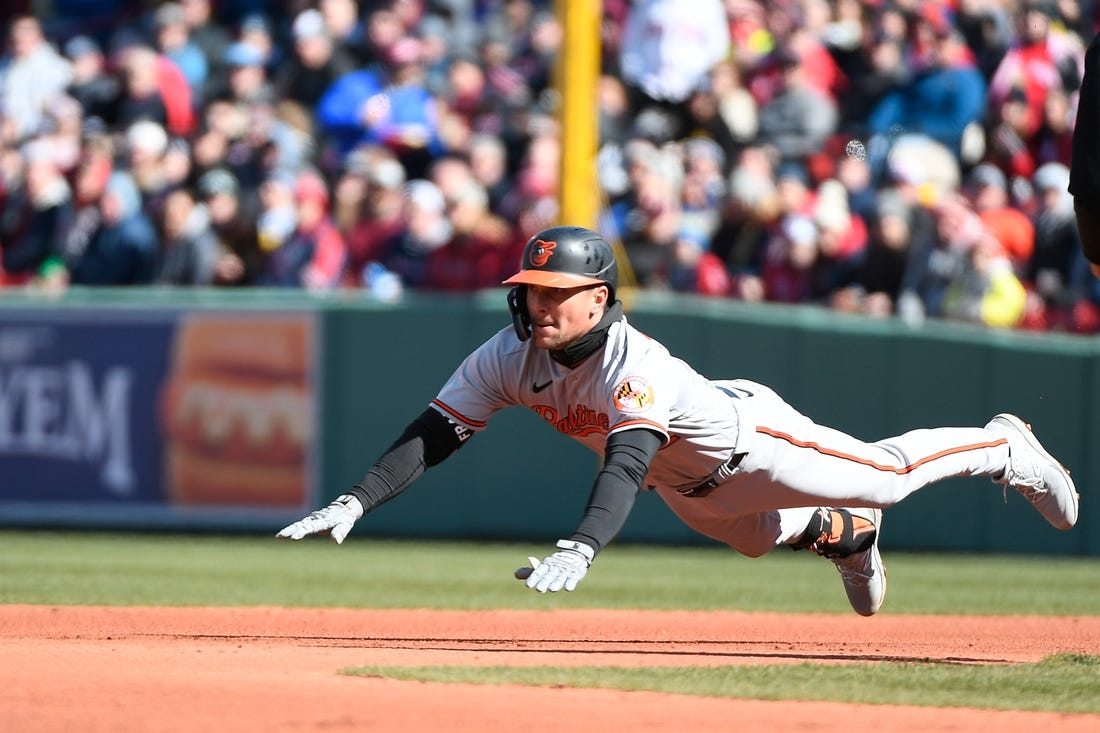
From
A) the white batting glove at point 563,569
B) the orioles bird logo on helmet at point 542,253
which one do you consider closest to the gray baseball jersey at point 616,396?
the orioles bird logo on helmet at point 542,253

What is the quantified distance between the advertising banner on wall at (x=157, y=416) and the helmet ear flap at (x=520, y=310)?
20.6 ft

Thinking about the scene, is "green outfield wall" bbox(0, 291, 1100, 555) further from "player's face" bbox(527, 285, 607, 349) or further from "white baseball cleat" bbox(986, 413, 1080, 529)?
"player's face" bbox(527, 285, 607, 349)

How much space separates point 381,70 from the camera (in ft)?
48.1

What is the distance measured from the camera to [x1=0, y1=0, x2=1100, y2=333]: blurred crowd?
1220 cm

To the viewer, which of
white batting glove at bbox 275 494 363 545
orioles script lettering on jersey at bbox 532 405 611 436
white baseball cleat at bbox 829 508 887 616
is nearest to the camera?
white batting glove at bbox 275 494 363 545

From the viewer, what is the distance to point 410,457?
20.4ft

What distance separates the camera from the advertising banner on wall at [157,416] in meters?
12.2

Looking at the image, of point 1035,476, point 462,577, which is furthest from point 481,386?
point 462,577

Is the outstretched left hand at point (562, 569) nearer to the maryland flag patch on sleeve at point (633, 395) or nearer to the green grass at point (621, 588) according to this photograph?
the green grass at point (621, 588)

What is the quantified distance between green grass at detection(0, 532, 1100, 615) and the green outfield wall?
0.21 m

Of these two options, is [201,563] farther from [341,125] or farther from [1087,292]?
[1087,292]

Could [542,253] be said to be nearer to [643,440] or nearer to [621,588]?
[643,440]

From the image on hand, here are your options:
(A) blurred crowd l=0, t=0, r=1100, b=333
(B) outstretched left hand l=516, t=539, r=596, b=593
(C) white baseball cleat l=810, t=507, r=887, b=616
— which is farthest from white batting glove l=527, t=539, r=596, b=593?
(A) blurred crowd l=0, t=0, r=1100, b=333

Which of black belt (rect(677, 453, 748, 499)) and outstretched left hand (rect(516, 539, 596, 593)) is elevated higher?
black belt (rect(677, 453, 748, 499))
